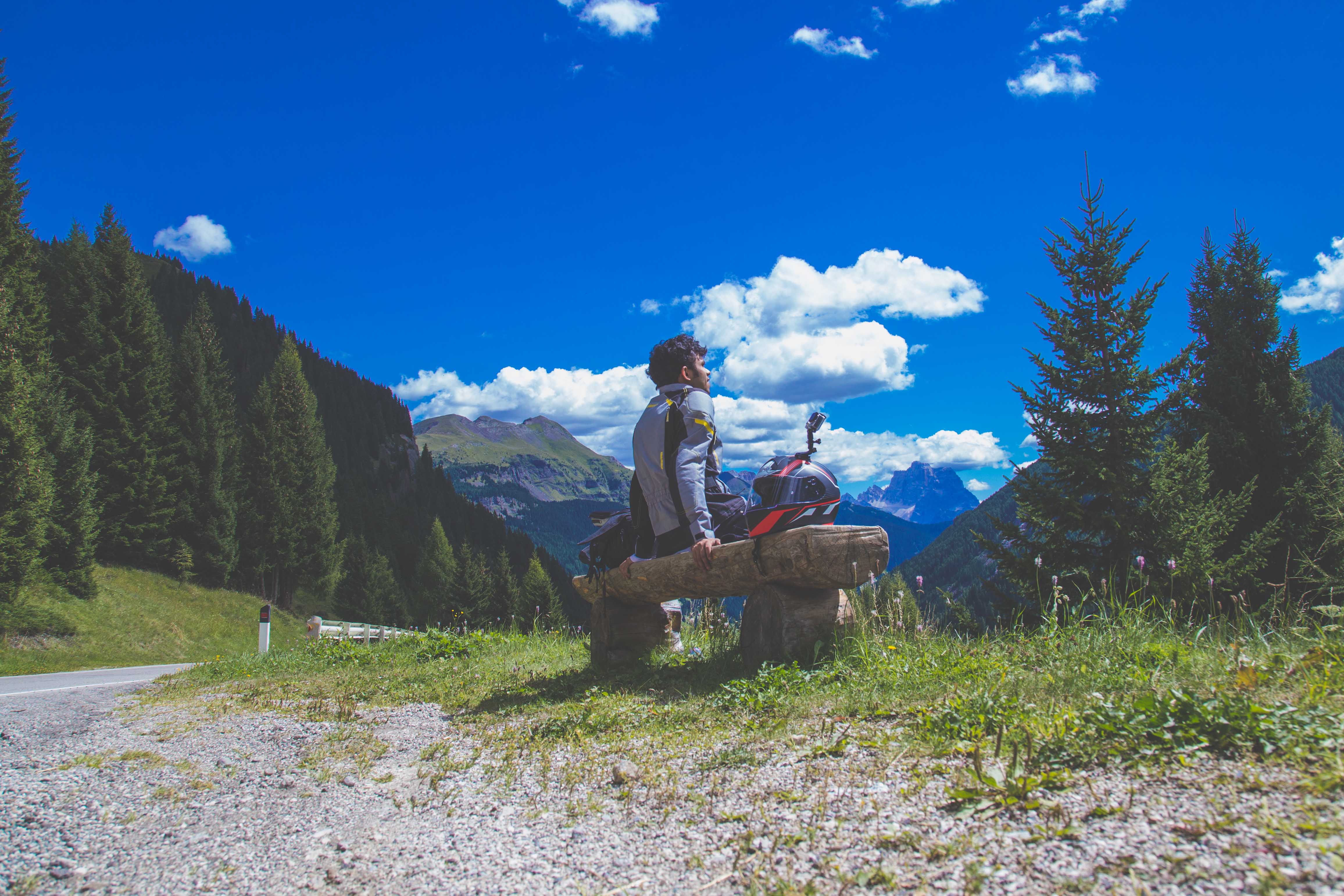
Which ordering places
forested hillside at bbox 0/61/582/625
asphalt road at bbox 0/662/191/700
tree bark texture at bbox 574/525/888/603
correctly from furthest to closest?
forested hillside at bbox 0/61/582/625, asphalt road at bbox 0/662/191/700, tree bark texture at bbox 574/525/888/603

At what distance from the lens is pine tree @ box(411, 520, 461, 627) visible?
62.5m

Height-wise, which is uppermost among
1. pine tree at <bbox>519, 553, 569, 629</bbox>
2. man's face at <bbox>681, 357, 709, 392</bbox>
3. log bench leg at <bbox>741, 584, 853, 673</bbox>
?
man's face at <bbox>681, 357, 709, 392</bbox>

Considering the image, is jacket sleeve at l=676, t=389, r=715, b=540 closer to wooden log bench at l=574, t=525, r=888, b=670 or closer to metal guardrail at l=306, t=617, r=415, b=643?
wooden log bench at l=574, t=525, r=888, b=670

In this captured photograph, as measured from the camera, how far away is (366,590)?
55062mm

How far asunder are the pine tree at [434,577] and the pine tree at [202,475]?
83.2 feet

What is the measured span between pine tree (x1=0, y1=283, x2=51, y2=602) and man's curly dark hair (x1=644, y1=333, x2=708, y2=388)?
2264cm

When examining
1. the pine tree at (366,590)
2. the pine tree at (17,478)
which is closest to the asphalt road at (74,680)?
the pine tree at (17,478)

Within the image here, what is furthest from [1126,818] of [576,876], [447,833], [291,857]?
[291,857]

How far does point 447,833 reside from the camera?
243 centimetres

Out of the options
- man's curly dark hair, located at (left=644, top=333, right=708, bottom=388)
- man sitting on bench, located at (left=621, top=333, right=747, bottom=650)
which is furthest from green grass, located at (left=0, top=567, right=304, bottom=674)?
man's curly dark hair, located at (left=644, top=333, right=708, bottom=388)

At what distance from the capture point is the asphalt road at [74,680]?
910 cm

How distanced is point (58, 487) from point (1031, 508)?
29329 millimetres

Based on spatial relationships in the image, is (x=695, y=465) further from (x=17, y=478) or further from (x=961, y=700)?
(x=17, y=478)

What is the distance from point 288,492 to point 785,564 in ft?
146
